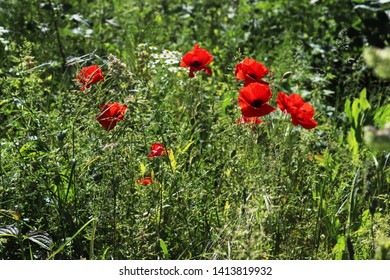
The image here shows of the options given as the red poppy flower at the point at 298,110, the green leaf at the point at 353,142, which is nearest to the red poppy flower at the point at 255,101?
the red poppy flower at the point at 298,110

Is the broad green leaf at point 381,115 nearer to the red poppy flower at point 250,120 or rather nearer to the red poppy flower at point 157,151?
the red poppy flower at point 250,120

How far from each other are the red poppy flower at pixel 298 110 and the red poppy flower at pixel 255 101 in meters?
0.11

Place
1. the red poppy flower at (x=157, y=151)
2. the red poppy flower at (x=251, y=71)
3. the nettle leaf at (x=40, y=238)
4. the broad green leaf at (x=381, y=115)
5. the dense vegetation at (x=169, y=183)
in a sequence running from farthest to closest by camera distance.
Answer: the broad green leaf at (x=381, y=115) < the red poppy flower at (x=251, y=71) < the red poppy flower at (x=157, y=151) < the dense vegetation at (x=169, y=183) < the nettle leaf at (x=40, y=238)

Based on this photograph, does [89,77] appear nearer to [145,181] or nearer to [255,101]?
[145,181]

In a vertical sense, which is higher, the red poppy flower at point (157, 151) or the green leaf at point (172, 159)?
the red poppy flower at point (157, 151)

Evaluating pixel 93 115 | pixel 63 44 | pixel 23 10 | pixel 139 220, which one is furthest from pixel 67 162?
pixel 23 10

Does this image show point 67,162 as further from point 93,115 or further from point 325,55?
point 325,55

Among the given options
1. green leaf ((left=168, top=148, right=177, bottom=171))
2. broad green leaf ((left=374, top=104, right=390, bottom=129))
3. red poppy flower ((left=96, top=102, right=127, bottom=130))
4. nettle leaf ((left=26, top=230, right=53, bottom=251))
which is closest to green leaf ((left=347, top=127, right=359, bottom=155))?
broad green leaf ((left=374, top=104, right=390, bottom=129))

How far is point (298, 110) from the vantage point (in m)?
2.39

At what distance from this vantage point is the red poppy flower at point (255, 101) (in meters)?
2.30

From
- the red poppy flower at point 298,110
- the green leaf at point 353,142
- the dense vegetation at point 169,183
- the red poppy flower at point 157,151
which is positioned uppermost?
the red poppy flower at point 298,110

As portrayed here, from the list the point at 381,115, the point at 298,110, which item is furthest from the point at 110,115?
the point at 381,115

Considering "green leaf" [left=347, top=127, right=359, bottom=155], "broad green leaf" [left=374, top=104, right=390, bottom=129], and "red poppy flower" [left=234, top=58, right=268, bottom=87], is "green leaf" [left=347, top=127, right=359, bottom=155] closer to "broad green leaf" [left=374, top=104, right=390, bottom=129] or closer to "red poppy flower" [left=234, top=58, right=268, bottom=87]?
"broad green leaf" [left=374, top=104, right=390, bottom=129]

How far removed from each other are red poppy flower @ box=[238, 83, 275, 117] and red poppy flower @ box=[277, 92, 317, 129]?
0.36ft
